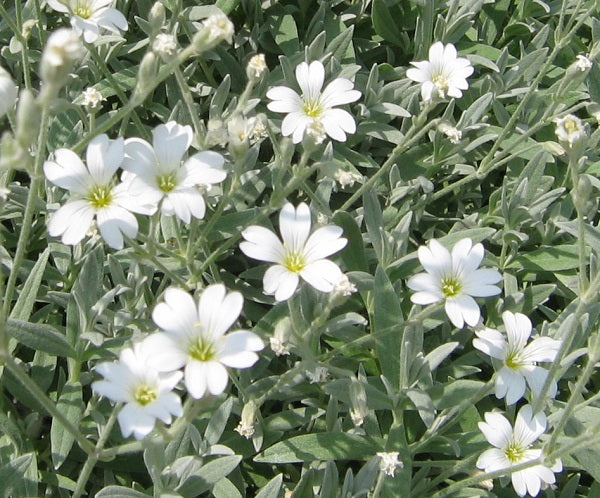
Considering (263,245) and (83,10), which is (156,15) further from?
(263,245)

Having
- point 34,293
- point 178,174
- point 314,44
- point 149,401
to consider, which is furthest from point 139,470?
point 314,44

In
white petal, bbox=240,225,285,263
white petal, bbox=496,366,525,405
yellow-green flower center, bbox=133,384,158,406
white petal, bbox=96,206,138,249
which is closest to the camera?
yellow-green flower center, bbox=133,384,158,406

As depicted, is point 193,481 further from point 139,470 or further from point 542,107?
point 542,107

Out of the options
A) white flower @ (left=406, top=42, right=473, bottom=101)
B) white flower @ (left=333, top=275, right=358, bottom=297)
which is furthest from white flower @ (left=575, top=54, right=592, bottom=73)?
white flower @ (left=333, top=275, right=358, bottom=297)

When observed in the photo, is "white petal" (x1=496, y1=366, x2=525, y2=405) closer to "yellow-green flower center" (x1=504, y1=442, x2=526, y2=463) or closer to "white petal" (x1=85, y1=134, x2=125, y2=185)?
"yellow-green flower center" (x1=504, y1=442, x2=526, y2=463)

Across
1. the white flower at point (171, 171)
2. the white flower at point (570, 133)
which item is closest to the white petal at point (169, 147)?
the white flower at point (171, 171)

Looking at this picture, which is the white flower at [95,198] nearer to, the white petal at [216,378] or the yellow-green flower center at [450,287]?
the white petal at [216,378]

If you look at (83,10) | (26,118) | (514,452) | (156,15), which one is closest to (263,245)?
(26,118)

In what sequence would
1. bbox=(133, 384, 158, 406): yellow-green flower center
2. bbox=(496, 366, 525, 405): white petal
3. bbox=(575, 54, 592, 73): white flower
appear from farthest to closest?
bbox=(575, 54, 592, 73): white flower < bbox=(496, 366, 525, 405): white petal < bbox=(133, 384, 158, 406): yellow-green flower center
